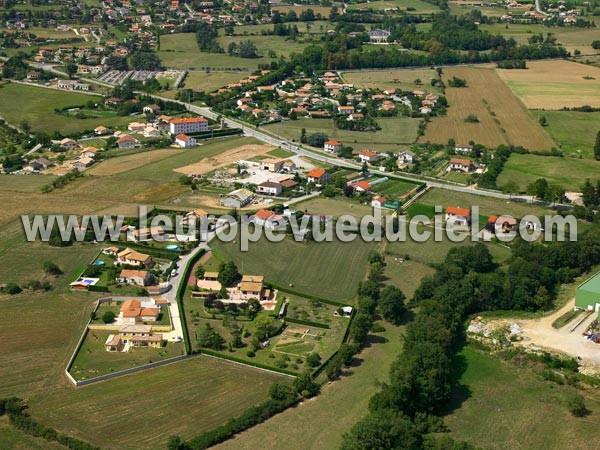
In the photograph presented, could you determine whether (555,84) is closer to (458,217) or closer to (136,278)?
(458,217)

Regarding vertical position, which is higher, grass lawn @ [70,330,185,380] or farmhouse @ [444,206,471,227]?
farmhouse @ [444,206,471,227]

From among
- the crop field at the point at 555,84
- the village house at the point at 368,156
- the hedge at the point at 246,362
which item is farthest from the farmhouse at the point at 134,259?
the crop field at the point at 555,84

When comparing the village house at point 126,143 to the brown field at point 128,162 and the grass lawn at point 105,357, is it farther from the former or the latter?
the grass lawn at point 105,357

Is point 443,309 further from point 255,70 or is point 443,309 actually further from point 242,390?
point 255,70

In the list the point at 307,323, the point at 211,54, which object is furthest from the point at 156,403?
the point at 211,54

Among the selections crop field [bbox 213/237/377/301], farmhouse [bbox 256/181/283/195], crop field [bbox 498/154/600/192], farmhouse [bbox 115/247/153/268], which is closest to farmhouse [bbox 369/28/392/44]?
crop field [bbox 498/154/600/192]

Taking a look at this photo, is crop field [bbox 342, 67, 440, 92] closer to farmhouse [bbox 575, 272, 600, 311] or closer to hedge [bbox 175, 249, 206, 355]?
hedge [bbox 175, 249, 206, 355]

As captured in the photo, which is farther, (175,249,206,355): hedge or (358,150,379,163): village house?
(358,150,379,163): village house
